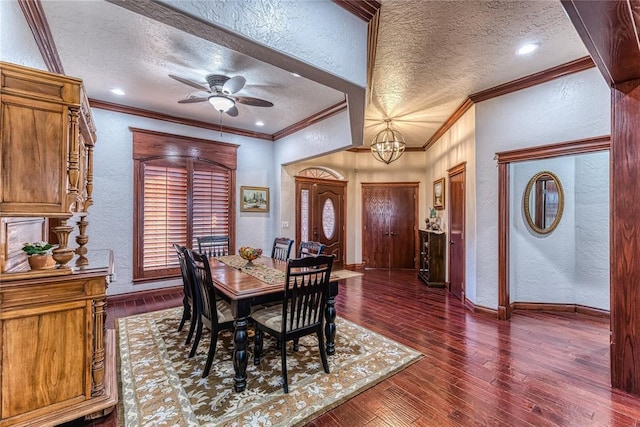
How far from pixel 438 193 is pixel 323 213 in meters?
2.47

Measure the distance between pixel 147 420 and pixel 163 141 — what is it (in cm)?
400

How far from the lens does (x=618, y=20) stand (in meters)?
1.41

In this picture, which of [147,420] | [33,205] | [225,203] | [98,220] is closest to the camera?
[33,205]

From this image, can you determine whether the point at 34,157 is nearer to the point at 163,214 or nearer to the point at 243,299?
the point at 243,299

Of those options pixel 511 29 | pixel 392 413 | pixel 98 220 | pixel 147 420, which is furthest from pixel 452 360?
pixel 98 220

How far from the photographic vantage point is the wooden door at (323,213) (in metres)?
5.99

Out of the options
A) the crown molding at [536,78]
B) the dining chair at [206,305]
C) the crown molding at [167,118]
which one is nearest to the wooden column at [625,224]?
the crown molding at [536,78]

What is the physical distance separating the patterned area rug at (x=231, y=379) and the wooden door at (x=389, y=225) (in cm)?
376

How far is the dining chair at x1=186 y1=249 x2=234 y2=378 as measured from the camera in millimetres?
2252

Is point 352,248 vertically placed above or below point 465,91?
below

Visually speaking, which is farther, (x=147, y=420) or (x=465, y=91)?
(x=465, y=91)

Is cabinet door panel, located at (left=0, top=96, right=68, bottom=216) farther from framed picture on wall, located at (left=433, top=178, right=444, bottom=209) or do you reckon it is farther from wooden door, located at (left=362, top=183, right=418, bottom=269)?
wooden door, located at (left=362, top=183, right=418, bottom=269)

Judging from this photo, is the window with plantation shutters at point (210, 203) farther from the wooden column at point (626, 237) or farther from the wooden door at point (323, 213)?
the wooden column at point (626, 237)

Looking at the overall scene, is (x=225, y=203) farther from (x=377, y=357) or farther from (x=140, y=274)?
(x=377, y=357)
